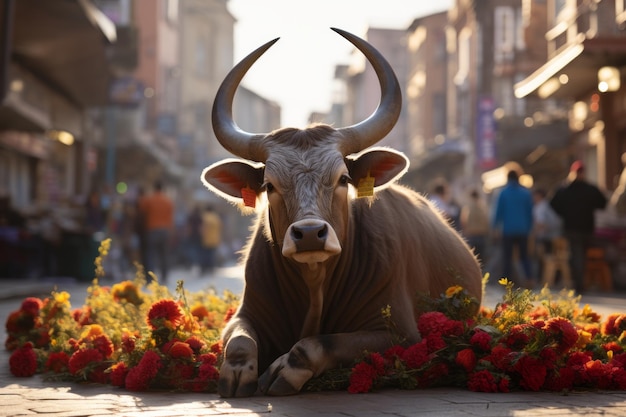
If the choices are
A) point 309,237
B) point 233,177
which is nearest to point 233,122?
point 233,177

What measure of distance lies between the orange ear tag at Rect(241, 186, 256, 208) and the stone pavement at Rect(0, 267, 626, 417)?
1.47 m

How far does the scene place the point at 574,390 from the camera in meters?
6.12

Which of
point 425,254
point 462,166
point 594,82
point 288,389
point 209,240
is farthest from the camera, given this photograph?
point 462,166

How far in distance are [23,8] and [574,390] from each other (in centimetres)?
1723

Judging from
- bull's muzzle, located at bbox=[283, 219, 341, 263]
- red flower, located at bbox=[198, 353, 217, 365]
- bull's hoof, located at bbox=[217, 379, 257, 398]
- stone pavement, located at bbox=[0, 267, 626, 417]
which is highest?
bull's muzzle, located at bbox=[283, 219, 341, 263]

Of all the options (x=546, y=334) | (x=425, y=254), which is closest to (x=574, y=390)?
(x=546, y=334)

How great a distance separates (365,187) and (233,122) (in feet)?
3.14

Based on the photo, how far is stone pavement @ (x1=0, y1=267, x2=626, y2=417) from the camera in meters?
5.31

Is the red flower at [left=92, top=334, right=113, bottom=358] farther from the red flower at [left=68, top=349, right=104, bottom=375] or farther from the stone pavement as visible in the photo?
the stone pavement

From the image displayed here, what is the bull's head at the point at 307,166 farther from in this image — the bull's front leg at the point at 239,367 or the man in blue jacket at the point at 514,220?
the man in blue jacket at the point at 514,220

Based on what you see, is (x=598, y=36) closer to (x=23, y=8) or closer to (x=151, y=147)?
(x=23, y=8)

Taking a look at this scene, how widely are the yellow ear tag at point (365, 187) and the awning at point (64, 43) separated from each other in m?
14.8

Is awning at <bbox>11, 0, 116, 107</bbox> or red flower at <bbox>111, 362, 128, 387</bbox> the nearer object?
red flower at <bbox>111, 362, 128, 387</bbox>

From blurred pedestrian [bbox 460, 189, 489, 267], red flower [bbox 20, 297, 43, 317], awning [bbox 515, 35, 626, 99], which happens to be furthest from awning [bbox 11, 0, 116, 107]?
red flower [bbox 20, 297, 43, 317]
